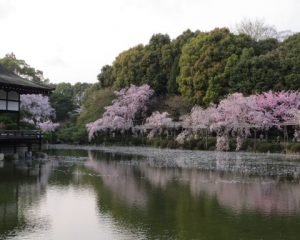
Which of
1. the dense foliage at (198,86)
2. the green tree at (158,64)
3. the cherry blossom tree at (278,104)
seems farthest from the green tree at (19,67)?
the cherry blossom tree at (278,104)

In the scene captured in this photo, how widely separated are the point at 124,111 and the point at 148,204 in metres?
44.5

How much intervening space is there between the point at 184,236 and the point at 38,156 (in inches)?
909

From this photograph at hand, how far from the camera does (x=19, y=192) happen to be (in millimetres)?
16938

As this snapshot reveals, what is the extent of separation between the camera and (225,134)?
47219 mm

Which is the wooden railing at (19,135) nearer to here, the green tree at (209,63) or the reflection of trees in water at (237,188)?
the reflection of trees in water at (237,188)

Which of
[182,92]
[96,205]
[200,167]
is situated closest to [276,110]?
[182,92]

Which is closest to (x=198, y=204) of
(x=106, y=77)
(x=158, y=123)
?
(x=158, y=123)

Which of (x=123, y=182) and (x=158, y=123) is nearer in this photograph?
(x=123, y=182)

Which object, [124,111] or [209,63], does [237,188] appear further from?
[124,111]

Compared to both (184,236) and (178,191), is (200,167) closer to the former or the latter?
(178,191)

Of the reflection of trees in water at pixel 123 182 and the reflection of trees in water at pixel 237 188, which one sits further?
the reflection of trees in water at pixel 123 182

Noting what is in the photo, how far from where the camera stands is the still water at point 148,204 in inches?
441

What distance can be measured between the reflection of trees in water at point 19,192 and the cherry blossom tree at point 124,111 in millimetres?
31443

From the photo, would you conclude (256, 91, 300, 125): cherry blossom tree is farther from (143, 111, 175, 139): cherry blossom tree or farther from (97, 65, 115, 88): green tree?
(97, 65, 115, 88): green tree
